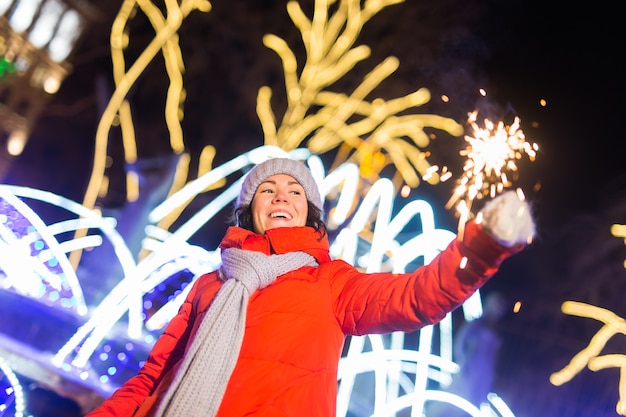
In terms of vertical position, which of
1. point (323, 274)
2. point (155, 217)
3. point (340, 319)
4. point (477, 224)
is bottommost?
point (340, 319)

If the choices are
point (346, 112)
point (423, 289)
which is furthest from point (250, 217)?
point (346, 112)

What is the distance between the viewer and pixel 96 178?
7.80 m

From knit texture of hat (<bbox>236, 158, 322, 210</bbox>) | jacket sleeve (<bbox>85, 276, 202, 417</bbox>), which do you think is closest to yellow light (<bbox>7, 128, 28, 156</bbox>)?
knit texture of hat (<bbox>236, 158, 322, 210</bbox>)

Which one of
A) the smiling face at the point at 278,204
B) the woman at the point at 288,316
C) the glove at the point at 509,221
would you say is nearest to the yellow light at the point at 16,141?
the smiling face at the point at 278,204

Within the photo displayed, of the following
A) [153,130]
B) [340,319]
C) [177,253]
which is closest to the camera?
[340,319]

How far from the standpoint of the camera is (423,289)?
161 centimetres

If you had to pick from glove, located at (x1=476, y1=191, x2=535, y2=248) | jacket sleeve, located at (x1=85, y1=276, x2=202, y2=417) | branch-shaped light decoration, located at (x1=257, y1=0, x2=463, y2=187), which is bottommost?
jacket sleeve, located at (x1=85, y1=276, x2=202, y2=417)

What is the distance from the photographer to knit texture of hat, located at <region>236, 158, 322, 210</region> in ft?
9.02

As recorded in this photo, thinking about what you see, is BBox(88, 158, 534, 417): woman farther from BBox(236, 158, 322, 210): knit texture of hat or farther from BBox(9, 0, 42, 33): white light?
BBox(9, 0, 42, 33): white light

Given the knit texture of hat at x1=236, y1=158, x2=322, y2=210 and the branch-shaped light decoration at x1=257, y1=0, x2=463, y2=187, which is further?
the branch-shaped light decoration at x1=257, y1=0, x2=463, y2=187

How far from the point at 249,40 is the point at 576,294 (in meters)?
7.53

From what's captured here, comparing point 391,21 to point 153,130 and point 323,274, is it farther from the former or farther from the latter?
point 323,274

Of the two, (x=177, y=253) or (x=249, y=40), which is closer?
(x=177, y=253)

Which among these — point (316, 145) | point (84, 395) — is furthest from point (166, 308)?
point (316, 145)
